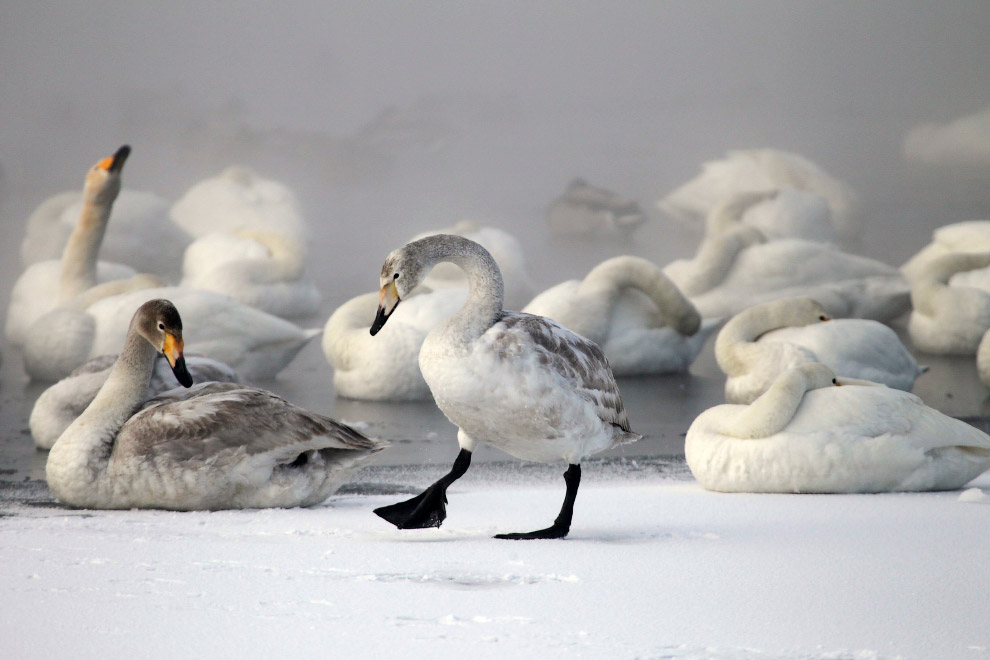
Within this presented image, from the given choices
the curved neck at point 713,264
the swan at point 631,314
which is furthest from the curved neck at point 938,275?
the swan at point 631,314

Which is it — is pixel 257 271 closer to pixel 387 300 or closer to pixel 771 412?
pixel 771 412

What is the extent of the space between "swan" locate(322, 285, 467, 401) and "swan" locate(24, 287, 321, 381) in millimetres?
422

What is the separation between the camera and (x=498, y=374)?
2871 mm

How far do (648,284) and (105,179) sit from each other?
12.8 ft

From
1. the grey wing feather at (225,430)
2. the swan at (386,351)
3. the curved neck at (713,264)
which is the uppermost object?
the curved neck at (713,264)

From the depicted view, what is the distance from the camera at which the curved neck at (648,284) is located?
823 centimetres

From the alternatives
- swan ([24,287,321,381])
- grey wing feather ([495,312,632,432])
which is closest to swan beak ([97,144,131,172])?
swan ([24,287,321,381])

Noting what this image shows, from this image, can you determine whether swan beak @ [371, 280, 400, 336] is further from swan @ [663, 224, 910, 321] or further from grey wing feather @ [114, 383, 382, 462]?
swan @ [663, 224, 910, 321]

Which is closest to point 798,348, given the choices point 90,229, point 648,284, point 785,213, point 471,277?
point 648,284

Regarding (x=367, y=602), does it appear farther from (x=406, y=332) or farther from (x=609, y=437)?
(x=406, y=332)

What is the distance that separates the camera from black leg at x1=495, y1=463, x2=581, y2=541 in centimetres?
308

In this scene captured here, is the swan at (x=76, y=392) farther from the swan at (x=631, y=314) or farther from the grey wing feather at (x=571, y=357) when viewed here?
the swan at (x=631, y=314)

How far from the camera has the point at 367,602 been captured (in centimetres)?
257

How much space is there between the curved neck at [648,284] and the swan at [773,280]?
3.19m
